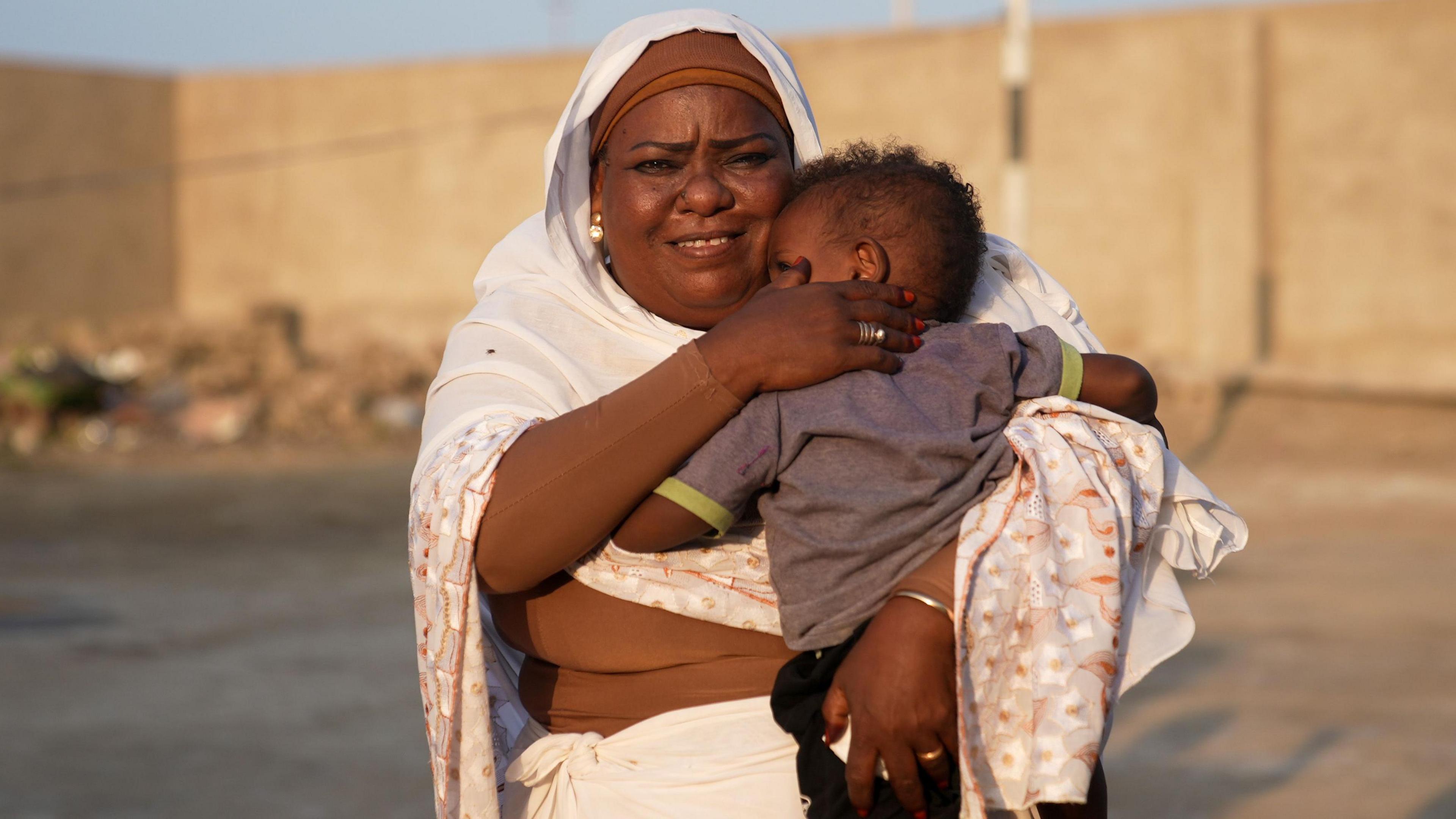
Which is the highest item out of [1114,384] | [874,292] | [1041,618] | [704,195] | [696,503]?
[704,195]

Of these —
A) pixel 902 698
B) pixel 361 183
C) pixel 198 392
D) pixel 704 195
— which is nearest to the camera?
pixel 902 698

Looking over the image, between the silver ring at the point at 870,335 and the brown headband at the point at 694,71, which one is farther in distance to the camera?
the brown headband at the point at 694,71

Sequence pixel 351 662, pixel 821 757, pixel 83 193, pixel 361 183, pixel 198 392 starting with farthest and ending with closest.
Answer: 1. pixel 83 193
2. pixel 361 183
3. pixel 198 392
4. pixel 351 662
5. pixel 821 757

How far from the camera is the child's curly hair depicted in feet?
5.98

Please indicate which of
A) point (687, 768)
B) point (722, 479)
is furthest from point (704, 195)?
point (687, 768)

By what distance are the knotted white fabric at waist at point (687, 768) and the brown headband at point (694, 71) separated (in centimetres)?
88

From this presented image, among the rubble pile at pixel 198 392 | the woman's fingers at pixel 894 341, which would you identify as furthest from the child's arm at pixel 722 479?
the rubble pile at pixel 198 392

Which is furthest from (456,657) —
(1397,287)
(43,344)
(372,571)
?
(43,344)

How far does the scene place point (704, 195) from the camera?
2.00m

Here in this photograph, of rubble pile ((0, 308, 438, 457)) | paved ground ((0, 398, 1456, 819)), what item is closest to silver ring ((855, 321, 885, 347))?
paved ground ((0, 398, 1456, 819))

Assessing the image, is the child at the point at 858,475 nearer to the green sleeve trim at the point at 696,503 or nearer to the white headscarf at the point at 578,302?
the green sleeve trim at the point at 696,503

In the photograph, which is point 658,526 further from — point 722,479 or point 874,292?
point 874,292

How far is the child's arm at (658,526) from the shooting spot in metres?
1.65

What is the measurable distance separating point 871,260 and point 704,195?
12.3 inches
